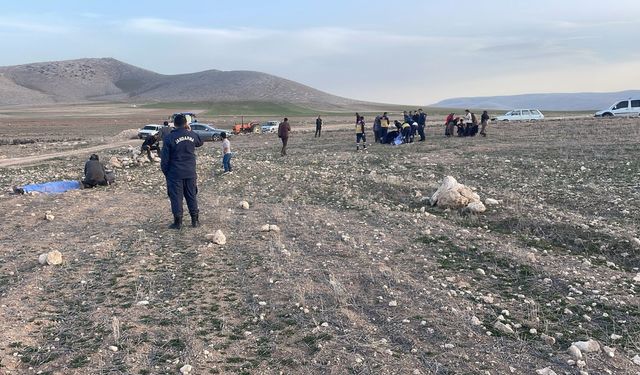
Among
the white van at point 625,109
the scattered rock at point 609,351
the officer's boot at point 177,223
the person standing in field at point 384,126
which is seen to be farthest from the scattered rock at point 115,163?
the white van at point 625,109

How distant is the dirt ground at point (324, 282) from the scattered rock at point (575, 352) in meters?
0.09

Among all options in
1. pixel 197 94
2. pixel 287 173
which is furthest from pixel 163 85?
pixel 287 173

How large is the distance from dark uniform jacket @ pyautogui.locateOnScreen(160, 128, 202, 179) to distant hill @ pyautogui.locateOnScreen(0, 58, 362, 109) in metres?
130

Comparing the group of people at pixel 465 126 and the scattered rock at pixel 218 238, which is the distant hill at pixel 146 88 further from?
the scattered rock at pixel 218 238

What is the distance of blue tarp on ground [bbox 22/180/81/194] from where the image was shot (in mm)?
12527

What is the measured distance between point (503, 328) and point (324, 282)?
205cm

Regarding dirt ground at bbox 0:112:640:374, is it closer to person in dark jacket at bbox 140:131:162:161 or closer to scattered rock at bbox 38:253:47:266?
scattered rock at bbox 38:253:47:266

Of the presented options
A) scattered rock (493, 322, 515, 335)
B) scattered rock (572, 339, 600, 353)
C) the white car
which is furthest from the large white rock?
the white car

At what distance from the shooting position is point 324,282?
6.13m

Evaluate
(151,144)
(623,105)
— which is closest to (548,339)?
(151,144)

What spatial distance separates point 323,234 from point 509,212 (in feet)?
11.2

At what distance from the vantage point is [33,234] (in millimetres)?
8578

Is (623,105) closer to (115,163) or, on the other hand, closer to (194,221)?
(115,163)

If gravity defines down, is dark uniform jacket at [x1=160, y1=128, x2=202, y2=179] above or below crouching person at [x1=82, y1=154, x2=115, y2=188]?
above
